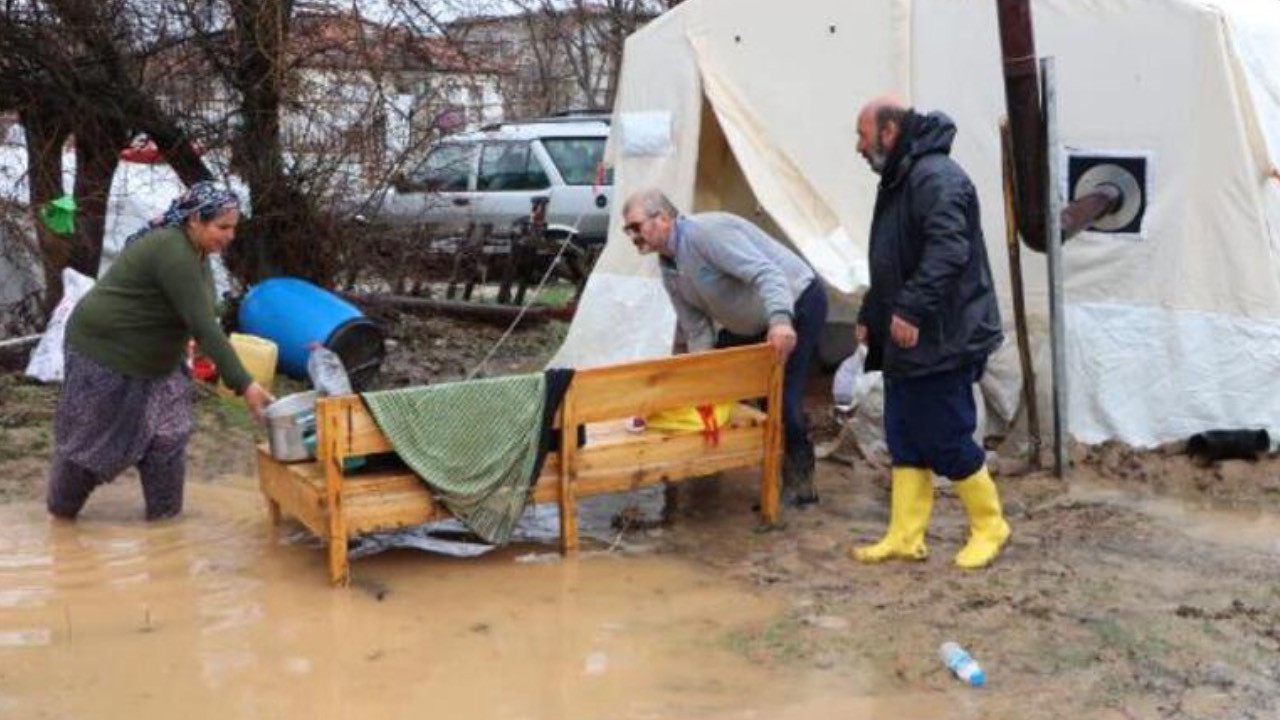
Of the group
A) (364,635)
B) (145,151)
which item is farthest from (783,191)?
(145,151)

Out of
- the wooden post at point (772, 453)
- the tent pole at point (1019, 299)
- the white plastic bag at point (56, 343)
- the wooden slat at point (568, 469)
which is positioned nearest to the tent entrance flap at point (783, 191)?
the tent pole at point (1019, 299)

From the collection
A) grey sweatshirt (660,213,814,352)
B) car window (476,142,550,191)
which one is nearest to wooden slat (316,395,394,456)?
grey sweatshirt (660,213,814,352)

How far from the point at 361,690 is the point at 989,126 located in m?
4.68

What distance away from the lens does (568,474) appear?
18.3 feet

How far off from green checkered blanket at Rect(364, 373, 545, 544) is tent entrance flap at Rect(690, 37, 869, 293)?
248 cm

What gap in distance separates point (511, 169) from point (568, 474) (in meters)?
10.0

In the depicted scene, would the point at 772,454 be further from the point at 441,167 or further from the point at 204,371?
the point at 441,167

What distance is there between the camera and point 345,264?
415 inches

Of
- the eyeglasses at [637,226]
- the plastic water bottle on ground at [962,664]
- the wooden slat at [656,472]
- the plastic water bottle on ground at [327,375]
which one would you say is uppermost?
the eyeglasses at [637,226]

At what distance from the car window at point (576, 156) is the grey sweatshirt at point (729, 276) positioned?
29.6ft

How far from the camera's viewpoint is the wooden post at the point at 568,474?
551 centimetres

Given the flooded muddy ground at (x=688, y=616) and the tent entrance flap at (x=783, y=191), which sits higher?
the tent entrance flap at (x=783, y=191)

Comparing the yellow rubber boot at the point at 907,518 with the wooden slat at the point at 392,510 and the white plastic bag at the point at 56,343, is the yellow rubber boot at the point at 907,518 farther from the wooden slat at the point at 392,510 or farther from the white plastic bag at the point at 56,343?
the white plastic bag at the point at 56,343

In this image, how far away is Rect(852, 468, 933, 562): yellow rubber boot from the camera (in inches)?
218
